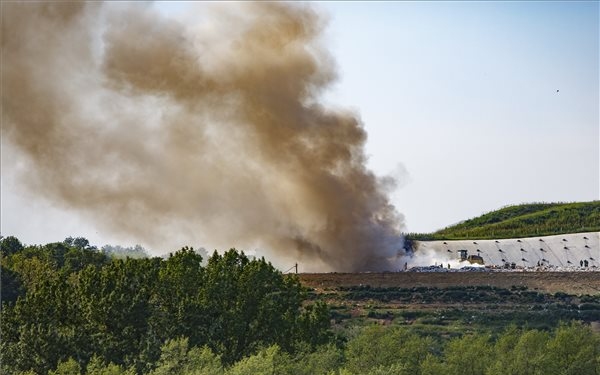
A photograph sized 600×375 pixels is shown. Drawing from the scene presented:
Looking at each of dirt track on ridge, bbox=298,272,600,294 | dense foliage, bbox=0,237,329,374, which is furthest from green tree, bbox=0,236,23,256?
dense foliage, bbox=0,237,329,374

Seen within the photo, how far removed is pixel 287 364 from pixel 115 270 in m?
16.3

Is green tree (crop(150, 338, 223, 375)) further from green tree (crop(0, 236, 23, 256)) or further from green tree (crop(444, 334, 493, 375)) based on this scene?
green tree (crop(0, 236, 23, 256))

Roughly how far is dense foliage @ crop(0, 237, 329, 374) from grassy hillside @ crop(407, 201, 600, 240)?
67368 millimetres

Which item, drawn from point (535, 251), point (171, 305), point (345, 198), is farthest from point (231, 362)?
point (535, 251)

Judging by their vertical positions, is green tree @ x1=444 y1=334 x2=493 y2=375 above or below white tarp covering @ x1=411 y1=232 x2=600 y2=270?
below

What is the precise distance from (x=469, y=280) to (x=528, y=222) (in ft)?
163

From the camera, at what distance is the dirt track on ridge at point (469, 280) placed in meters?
118

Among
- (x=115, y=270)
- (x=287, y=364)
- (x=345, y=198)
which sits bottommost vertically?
(x=287, y=364)

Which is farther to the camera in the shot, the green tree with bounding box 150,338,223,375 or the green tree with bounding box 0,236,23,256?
the green tree with bounding box 0,236,23,256

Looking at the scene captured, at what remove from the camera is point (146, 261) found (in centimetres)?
8325

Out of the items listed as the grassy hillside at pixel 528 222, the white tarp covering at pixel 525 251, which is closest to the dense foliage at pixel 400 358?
the white tarp covering at pixel 525 251

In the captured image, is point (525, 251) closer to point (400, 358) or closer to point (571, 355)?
point (571, 355)

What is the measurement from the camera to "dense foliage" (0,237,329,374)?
242 feet

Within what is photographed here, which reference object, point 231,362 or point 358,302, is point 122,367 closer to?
point 231,362
